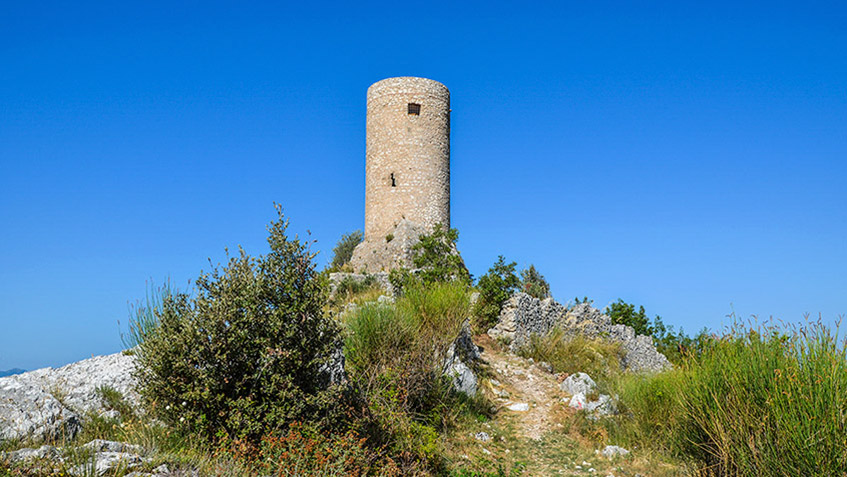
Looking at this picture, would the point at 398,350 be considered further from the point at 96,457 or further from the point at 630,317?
the point at 630,317

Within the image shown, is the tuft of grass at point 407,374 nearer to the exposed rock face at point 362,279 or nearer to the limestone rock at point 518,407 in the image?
the limestone rock at point 518,407

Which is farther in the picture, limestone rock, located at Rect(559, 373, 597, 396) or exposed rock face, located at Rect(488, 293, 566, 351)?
exposed rock face, located at Rect(488, 293, 566, 351)

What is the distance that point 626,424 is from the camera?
855 centimetres

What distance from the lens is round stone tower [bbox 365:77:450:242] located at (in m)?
20.6

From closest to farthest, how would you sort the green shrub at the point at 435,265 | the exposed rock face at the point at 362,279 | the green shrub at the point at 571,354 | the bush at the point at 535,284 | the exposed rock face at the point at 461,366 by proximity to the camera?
the exposed rock face at the point at 461,366 → the green shrub at the point at 571,354 → the green shrub at the point at 435,265 → the exposed rock face at the point at 362,279 → the bush at the point at 535,284

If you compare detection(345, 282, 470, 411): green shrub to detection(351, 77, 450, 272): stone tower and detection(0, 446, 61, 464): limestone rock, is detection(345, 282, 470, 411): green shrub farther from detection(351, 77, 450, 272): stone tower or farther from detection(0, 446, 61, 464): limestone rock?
detection(351, 77, 450, 272): stone tower

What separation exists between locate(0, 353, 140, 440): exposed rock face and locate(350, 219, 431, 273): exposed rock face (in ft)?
42.5

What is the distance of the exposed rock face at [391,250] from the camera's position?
19688 mm

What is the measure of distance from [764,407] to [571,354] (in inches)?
259

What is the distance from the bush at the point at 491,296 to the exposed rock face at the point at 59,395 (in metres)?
7.88

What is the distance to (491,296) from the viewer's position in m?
13.4

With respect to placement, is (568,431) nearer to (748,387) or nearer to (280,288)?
(748,387)

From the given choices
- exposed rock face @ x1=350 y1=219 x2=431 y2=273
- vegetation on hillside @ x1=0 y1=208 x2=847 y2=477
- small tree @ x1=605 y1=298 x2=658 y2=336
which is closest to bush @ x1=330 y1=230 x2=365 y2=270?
exposed rock face @ x1=350 y1=219 x2=431 y2=273

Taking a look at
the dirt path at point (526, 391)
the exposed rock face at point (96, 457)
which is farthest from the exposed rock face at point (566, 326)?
the exposed rock face at point (96, 457)
